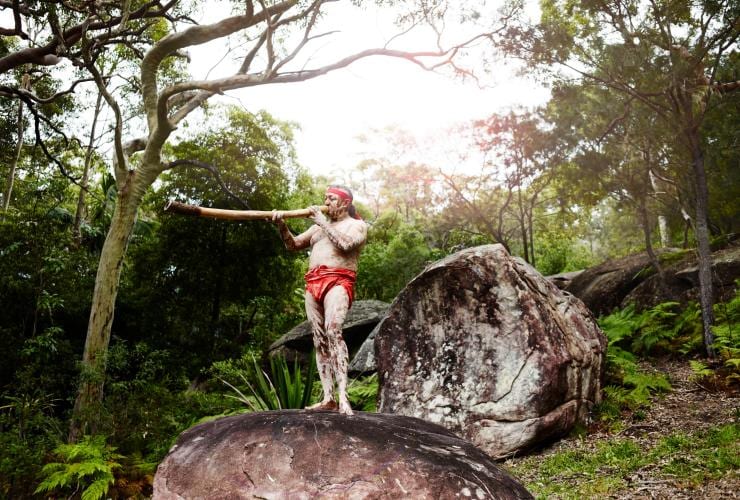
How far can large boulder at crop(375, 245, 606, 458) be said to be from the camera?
6422 millimetres

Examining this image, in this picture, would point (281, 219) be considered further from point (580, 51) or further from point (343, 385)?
point (580, 51)

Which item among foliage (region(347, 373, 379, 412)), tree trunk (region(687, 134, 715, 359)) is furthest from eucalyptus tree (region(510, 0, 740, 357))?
foliage (region(347, 373, 379, 412))

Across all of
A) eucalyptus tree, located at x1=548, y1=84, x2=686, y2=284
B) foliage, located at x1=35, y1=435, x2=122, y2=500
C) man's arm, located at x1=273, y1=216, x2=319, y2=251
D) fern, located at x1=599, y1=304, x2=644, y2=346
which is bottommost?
foliage, located at x1=35, y1=435, x2=122, y2=500

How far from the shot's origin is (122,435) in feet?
25.1

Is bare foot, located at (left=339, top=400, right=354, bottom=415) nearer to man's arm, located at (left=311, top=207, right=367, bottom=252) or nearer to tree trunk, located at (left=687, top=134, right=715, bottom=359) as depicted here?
man's arm, located at (left=311, top=207, right=367, bottom=252)

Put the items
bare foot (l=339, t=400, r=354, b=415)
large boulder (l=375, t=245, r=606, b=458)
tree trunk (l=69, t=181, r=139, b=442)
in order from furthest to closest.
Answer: tree trunk (l=69, t=181, r=139, b=442) → large boulder (l=375, t=245, r=606, b=458) → bare foot (l=339, t=400, r=354, b=415)

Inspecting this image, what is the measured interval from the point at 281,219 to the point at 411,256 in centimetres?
1203

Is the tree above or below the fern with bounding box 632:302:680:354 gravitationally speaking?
above

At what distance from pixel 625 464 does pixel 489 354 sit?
73.7 inches

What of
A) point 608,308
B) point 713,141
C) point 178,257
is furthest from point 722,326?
point 178,257

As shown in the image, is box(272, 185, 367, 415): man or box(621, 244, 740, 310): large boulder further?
box(621, 244, 740, 310): large boulder

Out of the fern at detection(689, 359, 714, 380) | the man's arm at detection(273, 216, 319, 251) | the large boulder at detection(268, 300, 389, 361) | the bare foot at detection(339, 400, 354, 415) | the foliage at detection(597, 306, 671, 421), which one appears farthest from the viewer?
the large boulder at detection(268, 300, 389, 361)

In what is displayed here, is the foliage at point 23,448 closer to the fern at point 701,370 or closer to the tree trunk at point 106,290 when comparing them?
the tree trunk at point 106,290

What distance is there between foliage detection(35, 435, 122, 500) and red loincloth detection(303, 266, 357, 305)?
3.02 meters
